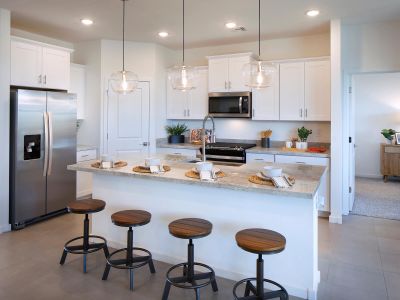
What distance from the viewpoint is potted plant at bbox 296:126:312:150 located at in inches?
197

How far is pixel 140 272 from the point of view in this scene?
9.70 feet

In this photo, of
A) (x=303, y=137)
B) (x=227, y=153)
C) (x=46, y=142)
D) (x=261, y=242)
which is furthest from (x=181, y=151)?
(x=261, y=242)

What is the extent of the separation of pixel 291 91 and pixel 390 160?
366 centimetres

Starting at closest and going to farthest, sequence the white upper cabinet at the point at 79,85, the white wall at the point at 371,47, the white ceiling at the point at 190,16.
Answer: the white ceiling at the point at 190,16 → the white wall at the point at 371,47 → the white upper cabinet at the point at 79,85

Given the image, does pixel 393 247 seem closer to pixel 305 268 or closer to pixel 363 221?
pixel 363 221

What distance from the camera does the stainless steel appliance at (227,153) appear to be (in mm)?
5004

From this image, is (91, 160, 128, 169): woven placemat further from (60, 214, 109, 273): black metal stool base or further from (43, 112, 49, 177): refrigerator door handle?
(43, 112, 49, 177): refrigerator door handle

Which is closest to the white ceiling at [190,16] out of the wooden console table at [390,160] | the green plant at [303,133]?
the green plant at [303,133]

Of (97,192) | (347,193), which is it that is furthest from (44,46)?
(347,193)

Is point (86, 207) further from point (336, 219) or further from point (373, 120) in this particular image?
point (373, 120)

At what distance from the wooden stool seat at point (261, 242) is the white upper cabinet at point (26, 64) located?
12.0 feet

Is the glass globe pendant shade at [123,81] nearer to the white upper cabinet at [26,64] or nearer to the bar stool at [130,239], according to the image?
the bar stool at [130,239]

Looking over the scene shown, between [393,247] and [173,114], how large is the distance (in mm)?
4070

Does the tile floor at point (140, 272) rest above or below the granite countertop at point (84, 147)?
below
